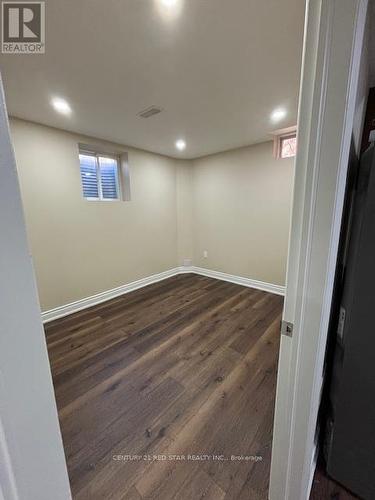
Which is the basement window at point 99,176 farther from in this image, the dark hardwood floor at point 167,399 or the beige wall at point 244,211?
the dark hardwood floor at point 167,399

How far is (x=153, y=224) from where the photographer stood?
153 inches

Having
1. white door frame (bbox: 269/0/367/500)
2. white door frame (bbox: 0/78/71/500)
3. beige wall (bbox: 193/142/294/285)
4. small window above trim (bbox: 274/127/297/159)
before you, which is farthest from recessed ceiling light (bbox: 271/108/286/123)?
white door frame (bbox: 0/78/71/500)

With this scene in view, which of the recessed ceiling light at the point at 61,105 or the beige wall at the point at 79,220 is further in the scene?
the beige wall at the point at 79,220

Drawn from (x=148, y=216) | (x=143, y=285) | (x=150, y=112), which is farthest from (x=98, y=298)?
(x=150, y=112)

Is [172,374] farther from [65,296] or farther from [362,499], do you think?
[65,296]

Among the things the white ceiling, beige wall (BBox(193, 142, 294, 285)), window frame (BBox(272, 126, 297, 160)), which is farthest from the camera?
beige wall (BBox(193, 142, 294, 285))

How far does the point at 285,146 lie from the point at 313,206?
114 inches

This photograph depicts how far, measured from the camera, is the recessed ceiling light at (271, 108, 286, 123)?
219cm

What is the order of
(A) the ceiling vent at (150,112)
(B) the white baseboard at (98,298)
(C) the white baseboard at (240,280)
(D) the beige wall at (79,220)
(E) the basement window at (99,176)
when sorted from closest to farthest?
(A) the ceiling vent at (150,112) → (D) the beige wall at (79,220) → (B) the white baseboard at (98,298) → (E) the basement window at (99,176) → (C) the white baseboard at (240,280)

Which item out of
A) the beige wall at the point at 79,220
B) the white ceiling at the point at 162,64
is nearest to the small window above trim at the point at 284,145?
the white ceiling at the point at 162,64

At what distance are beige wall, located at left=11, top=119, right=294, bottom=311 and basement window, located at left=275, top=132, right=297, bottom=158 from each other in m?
0.11

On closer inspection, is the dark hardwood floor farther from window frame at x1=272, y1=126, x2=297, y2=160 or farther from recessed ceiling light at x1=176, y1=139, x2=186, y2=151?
recessed ceiling light at x1=176, y1=139, x2=186, y2=151

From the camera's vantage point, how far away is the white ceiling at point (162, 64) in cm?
111

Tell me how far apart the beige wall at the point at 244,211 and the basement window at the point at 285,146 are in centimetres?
9
